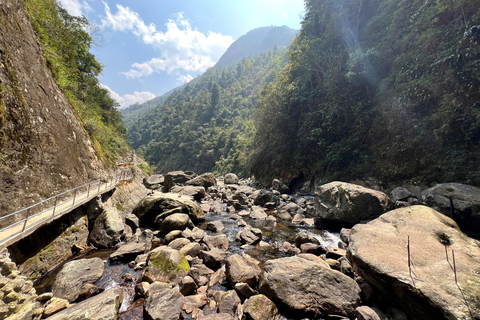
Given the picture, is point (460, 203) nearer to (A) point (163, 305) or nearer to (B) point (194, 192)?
(A) point (163, 305)

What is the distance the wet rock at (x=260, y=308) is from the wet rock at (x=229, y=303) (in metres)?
0.28

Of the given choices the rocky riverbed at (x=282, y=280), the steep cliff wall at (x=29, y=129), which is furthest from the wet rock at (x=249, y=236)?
the steep cliff wall at (x=29, y=129)

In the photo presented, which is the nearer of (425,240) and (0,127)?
(425,240)

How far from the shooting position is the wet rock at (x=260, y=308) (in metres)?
4.16

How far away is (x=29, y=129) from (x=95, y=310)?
659 cm

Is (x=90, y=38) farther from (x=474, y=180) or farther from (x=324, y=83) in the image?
(x=474, y=180)

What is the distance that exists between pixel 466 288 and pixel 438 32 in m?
16.3

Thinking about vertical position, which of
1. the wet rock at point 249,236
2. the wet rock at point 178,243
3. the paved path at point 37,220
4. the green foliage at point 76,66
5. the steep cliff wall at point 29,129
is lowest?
the wet rock at point 249,236

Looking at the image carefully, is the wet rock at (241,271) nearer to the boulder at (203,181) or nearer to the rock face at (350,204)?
the rock face at (350,204)

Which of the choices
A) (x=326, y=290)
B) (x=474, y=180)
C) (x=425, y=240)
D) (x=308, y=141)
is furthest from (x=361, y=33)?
(x=326, y=290)

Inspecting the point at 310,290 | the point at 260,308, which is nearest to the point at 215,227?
the point at 260,308

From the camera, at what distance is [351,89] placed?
58.4ft

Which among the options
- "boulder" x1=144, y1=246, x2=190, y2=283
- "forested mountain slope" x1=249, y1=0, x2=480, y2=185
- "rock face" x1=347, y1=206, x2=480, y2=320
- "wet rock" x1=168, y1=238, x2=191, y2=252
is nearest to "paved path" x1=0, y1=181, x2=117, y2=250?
"boulder" x1=144, y1=246, x2=190, y2=283

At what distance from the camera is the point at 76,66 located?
65.0 feet
